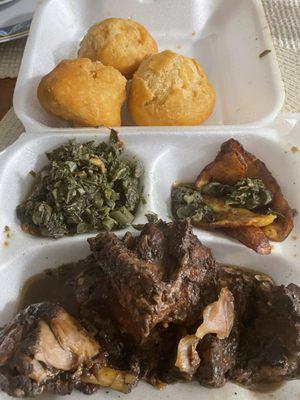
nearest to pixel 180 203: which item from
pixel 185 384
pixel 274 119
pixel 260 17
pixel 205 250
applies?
pixel 205 250

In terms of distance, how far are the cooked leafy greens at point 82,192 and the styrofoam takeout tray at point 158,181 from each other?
1.9 inches

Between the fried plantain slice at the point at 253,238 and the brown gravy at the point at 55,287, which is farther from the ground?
the brown gravy at the point at 55,287

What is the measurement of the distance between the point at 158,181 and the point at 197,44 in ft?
4.19

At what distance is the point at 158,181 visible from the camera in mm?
2289

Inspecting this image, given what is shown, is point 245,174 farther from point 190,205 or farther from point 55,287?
point 55,287

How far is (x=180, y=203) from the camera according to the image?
225 centimetres

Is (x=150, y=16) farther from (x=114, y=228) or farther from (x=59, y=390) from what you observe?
(x=59, y=390)

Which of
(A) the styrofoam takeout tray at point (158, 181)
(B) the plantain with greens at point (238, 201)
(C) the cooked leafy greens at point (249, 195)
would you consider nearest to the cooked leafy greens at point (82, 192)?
(A) the styrofoam takeout tray at point (158, 181)

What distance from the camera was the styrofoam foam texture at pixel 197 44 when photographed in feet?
8.12

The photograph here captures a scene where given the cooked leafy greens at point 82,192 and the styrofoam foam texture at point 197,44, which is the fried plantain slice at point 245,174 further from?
the cooked leafy greens at point 82,192

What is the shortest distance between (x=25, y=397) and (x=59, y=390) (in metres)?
0.14

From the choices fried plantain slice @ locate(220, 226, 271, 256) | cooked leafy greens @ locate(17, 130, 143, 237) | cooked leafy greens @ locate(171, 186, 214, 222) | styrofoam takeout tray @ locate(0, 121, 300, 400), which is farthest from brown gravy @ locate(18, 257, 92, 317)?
fried plantain slice @ locate(220, 226, 271, 256)

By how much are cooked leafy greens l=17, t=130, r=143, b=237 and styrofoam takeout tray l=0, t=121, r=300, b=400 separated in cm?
5

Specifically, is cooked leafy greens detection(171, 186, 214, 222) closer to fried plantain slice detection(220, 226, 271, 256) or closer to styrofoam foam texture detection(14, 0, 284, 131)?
fried plantain slice detection(220, 226, 271, 256)
